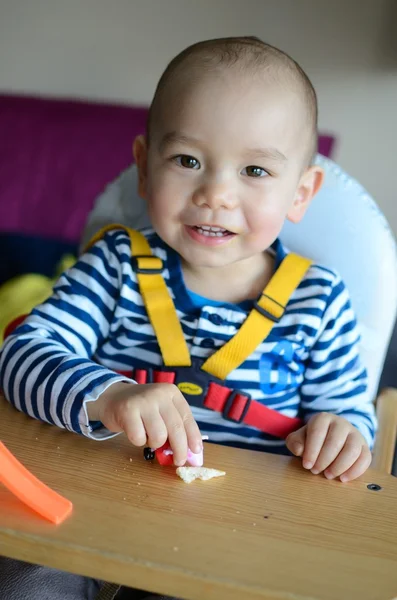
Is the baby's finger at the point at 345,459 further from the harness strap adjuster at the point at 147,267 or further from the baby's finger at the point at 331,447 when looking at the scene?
the harness strap adjuster at the point at 147,267

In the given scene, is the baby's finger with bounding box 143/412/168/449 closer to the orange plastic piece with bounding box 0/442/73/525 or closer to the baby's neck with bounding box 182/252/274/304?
the orange plastic piece with bounding box 0/442/73/525

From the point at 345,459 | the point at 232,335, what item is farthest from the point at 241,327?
the point at 345,459

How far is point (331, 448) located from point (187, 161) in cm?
37

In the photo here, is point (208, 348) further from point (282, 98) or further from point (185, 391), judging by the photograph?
point (282, 98)

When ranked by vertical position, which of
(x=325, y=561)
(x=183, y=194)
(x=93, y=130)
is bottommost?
(x=93, y=130)

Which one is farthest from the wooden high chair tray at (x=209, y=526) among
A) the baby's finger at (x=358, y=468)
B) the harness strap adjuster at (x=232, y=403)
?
the harness strap adjuster at (x=232, y=403)

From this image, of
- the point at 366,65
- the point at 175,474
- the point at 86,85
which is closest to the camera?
the point at 175,474

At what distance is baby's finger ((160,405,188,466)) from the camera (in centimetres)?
68

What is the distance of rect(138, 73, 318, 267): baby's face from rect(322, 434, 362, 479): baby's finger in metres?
0.28

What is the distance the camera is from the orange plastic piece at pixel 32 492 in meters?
0.58

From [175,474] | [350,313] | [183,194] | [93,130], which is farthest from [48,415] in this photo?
[93,130]

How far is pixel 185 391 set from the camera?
0.90 meters

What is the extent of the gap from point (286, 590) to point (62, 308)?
51cm

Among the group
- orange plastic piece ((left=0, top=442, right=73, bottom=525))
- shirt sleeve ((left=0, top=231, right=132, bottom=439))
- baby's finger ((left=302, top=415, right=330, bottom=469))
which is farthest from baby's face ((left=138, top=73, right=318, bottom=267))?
orange plastic piece ((left=0, top=442, right=73, bottom=525))
